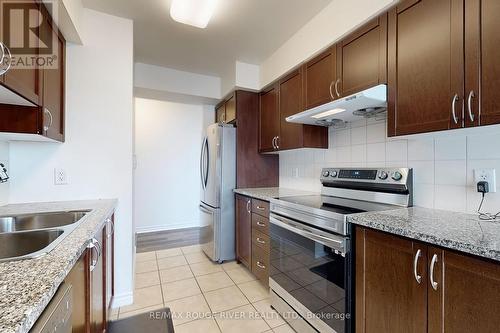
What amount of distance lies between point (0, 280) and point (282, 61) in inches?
102

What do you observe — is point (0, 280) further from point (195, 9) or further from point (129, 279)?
point (195, 9)

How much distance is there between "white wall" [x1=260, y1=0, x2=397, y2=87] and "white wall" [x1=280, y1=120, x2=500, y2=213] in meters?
0.74

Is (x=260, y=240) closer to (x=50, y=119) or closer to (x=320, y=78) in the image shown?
(x=320, y=78)

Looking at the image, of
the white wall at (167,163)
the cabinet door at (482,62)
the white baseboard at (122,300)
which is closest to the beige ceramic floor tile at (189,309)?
the white baseboard at (122,300)

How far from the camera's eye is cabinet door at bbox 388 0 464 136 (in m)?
1.19

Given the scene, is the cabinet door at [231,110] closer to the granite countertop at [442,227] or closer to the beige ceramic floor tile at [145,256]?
the beige ceramic floor tile at [145,256]

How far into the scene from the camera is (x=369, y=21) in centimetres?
163

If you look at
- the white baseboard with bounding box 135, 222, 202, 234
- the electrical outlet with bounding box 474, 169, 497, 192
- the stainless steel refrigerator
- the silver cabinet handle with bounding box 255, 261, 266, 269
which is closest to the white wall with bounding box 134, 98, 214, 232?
the white baseboard with bounding box 135, 222, 202, 234

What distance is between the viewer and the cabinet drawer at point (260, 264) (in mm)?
2214

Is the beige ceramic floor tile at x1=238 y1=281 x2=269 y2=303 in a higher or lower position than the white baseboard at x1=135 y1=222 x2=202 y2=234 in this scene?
lower

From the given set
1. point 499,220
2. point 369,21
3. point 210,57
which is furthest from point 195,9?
point 499,220

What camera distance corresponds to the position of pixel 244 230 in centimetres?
269

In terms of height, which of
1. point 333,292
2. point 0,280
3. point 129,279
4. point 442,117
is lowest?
point 129,279

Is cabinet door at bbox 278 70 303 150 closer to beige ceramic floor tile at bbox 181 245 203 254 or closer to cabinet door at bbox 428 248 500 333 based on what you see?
cabinet door at bbox 428 248 500 333
